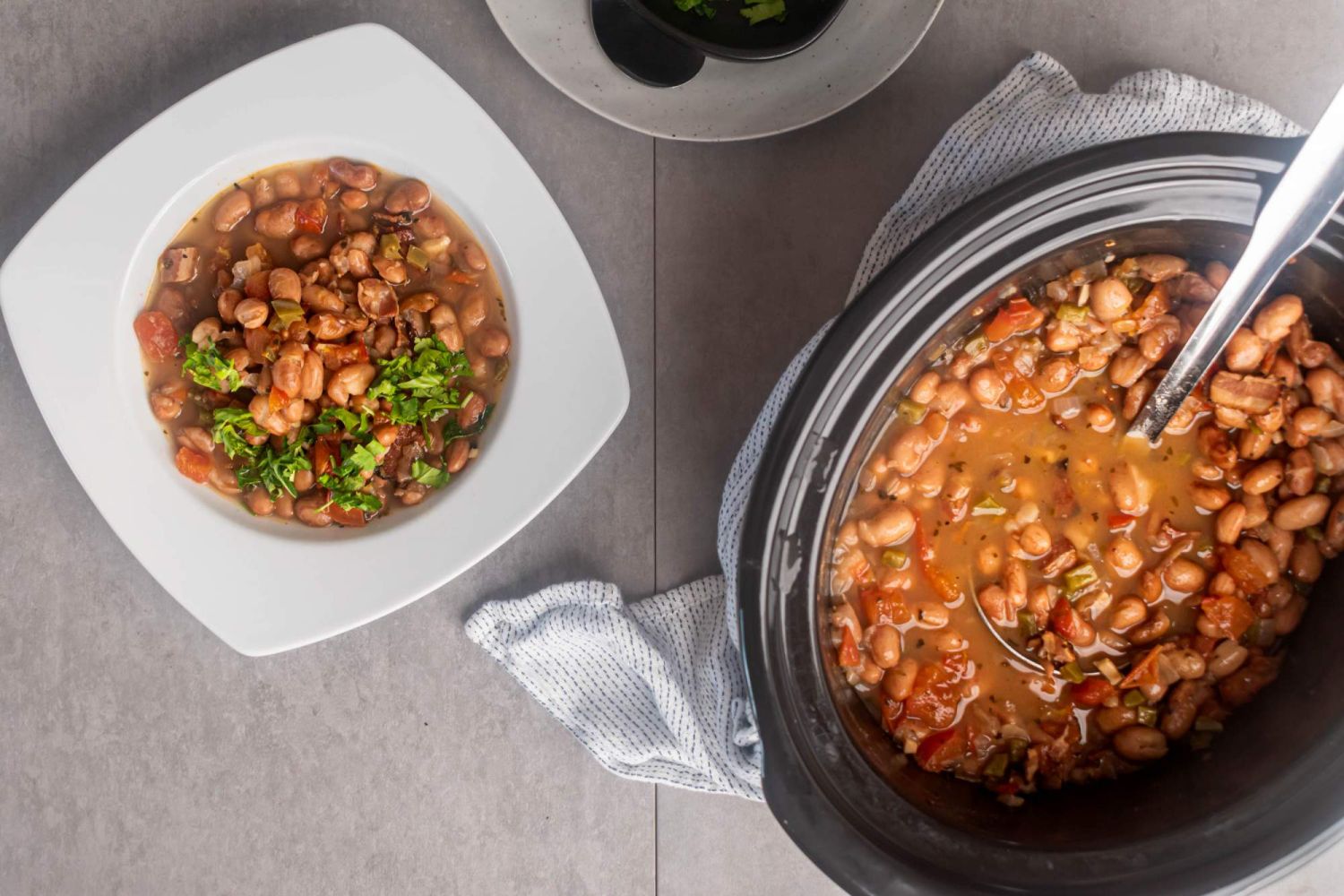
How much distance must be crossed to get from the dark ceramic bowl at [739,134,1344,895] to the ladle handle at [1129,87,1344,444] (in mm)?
69

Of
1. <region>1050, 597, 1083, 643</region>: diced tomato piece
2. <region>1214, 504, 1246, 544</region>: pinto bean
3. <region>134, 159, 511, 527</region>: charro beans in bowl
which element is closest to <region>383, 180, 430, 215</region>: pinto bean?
<region>134, 159, 511, 527</region>: charro beans in bowl

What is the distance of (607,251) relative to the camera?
1438 mm

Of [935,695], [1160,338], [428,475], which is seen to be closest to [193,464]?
[428,475]

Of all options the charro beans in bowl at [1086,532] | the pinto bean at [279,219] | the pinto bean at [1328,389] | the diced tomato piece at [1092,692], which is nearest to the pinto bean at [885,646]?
the charro beans in bowl at [1086,532]

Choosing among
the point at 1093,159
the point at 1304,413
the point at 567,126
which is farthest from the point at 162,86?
the point at 1304,413

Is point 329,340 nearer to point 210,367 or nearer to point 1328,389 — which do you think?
point 210,367

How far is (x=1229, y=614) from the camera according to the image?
1.23m

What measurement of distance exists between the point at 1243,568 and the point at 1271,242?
416 mm

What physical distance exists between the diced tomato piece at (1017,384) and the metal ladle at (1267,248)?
0.11 metres

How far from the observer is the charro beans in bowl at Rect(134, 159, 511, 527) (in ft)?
4.38

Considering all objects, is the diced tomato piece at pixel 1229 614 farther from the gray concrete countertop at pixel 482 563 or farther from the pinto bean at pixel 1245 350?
the gray concrete countertop at pixel 482 563

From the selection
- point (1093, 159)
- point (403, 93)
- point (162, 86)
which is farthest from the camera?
point (162, 86)

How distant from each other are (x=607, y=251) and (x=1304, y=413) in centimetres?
88

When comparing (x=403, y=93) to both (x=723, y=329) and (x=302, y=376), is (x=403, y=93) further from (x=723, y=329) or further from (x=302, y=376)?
(x=723, y=329)
